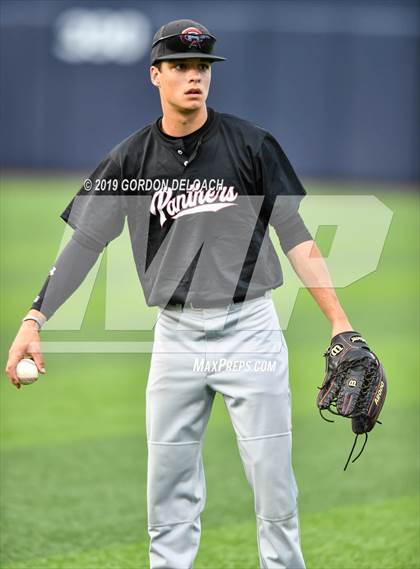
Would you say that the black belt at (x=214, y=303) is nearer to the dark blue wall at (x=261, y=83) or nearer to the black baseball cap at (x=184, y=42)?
the black baseball cap at (x=184, y=42)

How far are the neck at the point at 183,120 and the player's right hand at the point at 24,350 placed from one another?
0.93 m

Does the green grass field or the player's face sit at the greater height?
the player's face

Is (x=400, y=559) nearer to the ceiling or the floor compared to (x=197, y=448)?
nearer to the floor

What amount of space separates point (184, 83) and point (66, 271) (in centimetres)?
89

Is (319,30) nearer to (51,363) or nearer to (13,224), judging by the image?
(13,224)

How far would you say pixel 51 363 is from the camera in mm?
10031

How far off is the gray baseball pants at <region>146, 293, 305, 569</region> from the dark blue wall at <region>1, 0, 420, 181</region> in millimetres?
19599

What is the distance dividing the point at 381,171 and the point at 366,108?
1.43 metres

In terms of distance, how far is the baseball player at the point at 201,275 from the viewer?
4.10 meters

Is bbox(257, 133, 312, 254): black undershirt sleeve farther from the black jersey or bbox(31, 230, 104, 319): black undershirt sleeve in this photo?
bbox(31, 230, 104, 319): black undershirt sleeve

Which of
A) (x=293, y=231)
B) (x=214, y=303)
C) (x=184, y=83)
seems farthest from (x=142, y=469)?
(x=184, y=83)

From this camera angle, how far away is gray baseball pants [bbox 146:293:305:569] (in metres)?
4.03

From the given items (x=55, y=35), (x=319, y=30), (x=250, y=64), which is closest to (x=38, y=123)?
(x=55, y=35)

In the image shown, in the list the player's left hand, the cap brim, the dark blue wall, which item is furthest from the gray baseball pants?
the dark blue wall
